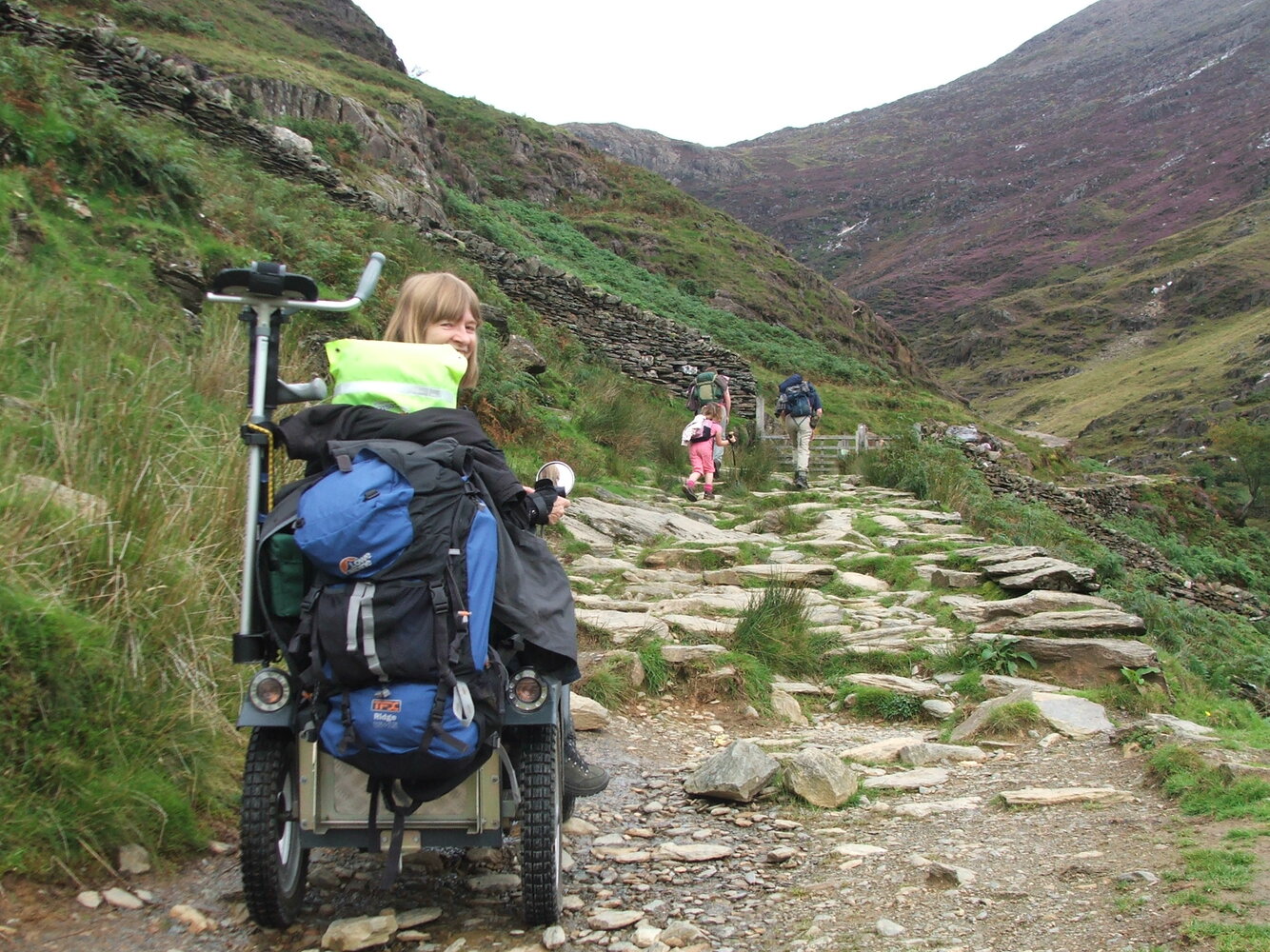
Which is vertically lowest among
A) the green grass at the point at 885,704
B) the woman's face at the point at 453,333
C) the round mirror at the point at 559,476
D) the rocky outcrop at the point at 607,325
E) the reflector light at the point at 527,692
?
the green grass at the point at 885,704

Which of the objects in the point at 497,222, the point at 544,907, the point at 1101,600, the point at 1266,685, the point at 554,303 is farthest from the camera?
the point at 497,222

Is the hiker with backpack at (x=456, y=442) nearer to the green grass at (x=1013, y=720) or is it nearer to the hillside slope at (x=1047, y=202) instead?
the green grass at (x=1013, y=720)

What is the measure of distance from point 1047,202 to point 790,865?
122m

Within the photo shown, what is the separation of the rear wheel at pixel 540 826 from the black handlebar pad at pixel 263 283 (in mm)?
1438

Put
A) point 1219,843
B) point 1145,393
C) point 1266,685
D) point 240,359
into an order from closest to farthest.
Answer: point 1219,843 < point 240,359 < point 1266,685 < point 1145,393

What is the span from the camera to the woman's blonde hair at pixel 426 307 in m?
2.99

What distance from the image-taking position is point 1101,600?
22.7 feet

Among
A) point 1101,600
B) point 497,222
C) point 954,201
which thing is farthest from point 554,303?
point 954,201

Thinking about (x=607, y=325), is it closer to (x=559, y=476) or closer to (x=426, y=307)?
(x=426, y=307)

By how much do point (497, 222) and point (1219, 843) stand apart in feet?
93.6

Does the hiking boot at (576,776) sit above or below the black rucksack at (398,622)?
below

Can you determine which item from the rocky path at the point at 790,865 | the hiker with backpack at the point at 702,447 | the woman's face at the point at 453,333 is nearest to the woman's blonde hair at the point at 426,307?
the woman's face at the point at 453,333

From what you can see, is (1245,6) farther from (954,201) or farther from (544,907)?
(544,907)

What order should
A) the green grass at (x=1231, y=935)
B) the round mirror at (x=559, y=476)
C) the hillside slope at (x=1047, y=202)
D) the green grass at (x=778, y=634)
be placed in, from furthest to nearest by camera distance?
the hillside slope at (x=1047, y=202) < the green grass at (x=778, y=634) < the round mirror at (x=559, y=476) < the green grass at (x=1231, y=935)
